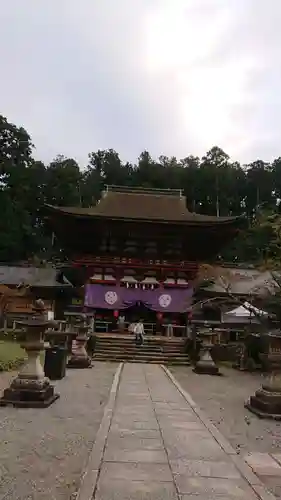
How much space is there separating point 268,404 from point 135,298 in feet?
67.1

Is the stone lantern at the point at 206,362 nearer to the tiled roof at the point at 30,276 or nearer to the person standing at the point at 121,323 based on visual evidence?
the person standing at the point at 121,323

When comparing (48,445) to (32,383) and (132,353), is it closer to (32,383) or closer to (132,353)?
(32,383)

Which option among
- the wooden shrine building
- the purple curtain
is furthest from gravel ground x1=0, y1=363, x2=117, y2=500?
the wooden shrine building

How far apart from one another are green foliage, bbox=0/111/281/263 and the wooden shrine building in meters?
20.7

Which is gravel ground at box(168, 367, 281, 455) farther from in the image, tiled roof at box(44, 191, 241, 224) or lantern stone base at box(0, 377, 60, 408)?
tiled roof at box(44, 191, 241, 224)

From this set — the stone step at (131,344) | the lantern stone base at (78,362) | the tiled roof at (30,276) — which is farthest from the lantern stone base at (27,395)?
the tiled roof at (30,276)

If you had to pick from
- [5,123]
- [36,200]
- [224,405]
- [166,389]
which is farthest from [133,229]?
[5,123]

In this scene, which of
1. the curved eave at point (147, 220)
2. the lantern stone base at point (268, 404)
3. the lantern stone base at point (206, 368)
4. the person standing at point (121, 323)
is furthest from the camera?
the curved eave at point (147, 220)

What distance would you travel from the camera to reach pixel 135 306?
30719mm

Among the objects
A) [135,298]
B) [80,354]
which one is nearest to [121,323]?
[135,298]

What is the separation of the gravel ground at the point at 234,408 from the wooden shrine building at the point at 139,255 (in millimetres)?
11196

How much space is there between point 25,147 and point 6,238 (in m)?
15.9

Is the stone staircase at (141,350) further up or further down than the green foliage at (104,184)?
further down

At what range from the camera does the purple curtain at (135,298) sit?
96.7ft
